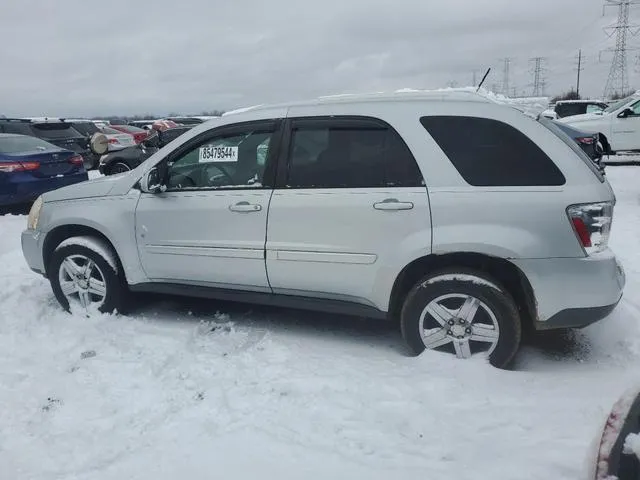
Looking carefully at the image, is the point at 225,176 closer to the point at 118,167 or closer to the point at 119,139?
the point at 118,167

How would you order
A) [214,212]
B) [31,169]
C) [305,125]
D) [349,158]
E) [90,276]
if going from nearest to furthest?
1. [349,158]
2. [305,125]
3. [214,212]
4. [90,276]
5. [31,169]

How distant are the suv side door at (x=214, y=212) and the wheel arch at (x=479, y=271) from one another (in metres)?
1.03

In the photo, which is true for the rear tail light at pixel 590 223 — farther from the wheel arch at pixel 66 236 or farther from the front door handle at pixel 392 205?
the wheel arch at pixel 66 236

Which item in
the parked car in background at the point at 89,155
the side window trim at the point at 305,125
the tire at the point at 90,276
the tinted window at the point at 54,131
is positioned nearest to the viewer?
the side window trim at the point at 305,125

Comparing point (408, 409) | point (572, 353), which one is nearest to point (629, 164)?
point (572, 353)

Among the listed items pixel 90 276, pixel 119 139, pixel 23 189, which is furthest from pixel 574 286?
pixel 119 139

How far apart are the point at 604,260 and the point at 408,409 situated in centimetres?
150

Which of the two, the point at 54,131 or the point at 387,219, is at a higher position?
the point at 54,131

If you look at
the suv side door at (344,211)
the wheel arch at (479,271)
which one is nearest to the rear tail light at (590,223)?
the wheel arch at (479,271)

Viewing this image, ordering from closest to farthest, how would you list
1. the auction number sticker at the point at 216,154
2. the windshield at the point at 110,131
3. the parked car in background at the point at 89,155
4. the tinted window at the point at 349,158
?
1. the tinted window at the point at 349,158
2. the auction number sticker at the point at 216,154
3. the parked car in background at the point at 89,155
4. the windshield at the point at 110,131

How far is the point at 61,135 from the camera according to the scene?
1441 cm

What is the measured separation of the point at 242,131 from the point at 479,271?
2.06m

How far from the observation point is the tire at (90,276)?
14.8 ft

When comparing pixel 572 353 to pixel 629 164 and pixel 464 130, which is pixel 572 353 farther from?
pixel 629 164
